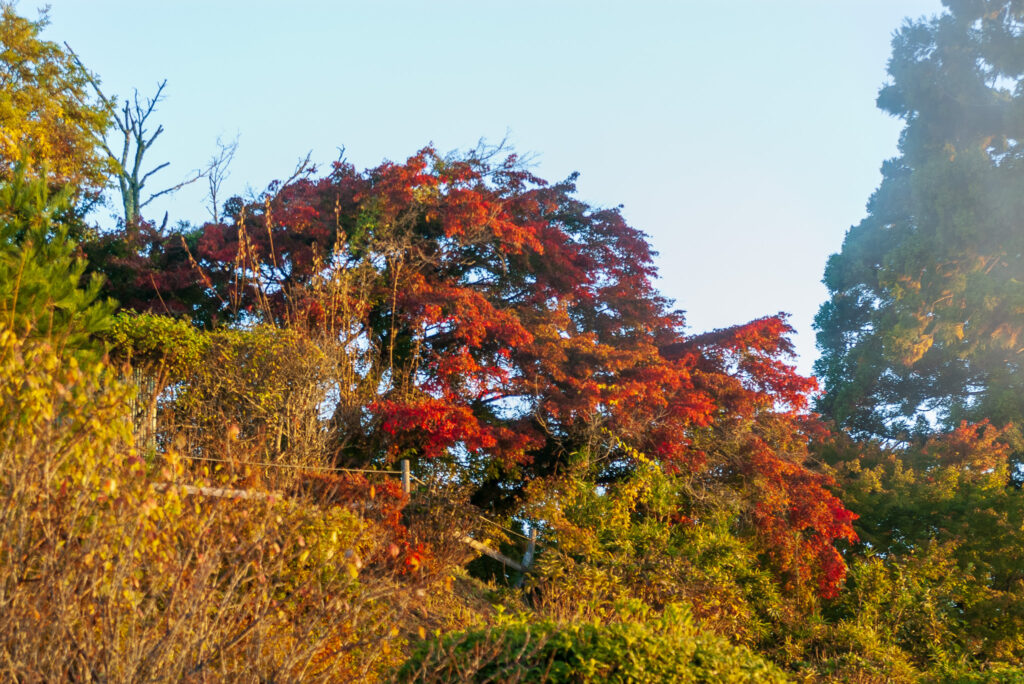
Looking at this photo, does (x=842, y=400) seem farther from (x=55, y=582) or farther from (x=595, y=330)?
(x=55, y=582)

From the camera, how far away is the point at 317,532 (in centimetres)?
651

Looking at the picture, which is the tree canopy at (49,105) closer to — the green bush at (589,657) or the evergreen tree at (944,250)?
the green bush at (589,657)

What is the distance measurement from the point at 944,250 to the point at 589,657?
17489mm

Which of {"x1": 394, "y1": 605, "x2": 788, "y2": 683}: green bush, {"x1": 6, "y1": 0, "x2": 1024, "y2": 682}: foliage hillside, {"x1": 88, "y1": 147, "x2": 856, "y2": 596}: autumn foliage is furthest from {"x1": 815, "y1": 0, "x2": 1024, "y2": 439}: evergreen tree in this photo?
{"x1": 394, "y1": 605, "x2": 788, "y2": 683}: green bush

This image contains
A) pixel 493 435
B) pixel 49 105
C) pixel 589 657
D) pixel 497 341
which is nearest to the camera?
pixel 589 657

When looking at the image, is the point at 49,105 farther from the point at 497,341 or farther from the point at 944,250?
the point at 944,250

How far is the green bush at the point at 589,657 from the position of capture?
17.7 feet

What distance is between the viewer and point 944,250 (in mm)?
20047

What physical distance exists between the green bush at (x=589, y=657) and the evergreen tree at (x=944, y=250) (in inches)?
619

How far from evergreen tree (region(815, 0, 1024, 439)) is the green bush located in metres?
15.7

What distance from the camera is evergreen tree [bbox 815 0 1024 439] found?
19609mm

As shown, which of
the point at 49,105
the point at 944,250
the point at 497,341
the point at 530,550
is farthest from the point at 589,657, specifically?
the point at 944,250

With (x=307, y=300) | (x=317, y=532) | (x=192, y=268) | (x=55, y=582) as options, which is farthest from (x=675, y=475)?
(x=55, y=582)

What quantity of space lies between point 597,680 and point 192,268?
956 cm
